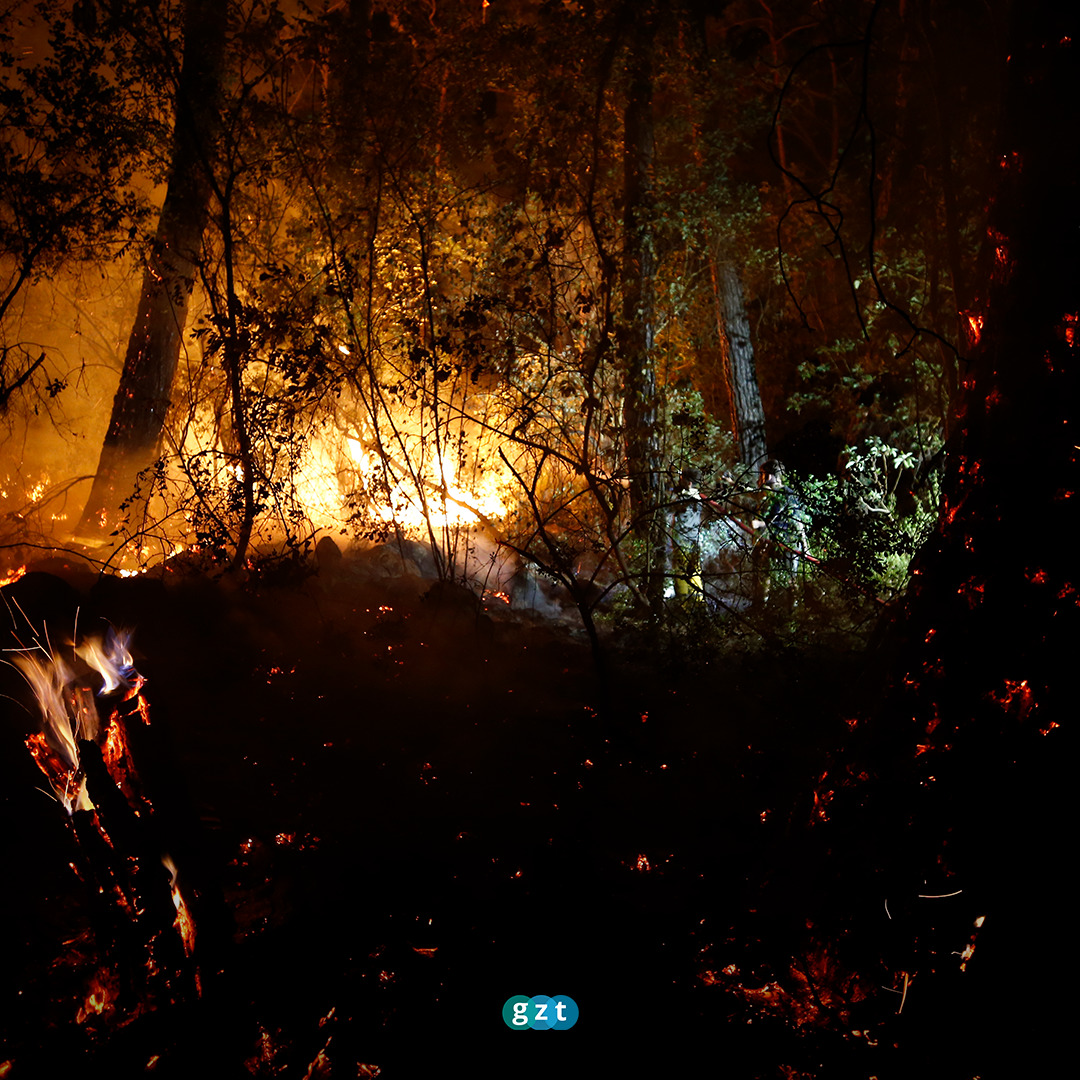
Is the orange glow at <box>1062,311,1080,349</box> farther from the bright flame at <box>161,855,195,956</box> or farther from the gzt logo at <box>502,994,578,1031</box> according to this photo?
the bright flame at <box>161,855,195,956</box>

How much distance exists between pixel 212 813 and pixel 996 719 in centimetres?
375

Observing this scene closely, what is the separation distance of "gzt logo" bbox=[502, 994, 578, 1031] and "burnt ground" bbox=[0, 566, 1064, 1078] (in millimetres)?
46

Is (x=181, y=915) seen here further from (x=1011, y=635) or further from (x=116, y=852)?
(x=1011, y=635)

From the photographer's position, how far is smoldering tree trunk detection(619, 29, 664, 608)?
729 centimetres

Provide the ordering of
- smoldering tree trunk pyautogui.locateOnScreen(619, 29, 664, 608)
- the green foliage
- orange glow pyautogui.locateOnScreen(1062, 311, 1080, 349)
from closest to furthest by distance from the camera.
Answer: orange glow pyautogui.locateOnScreen(1062, 311, 1080, 349), the green foliage, smoldering tree trunk pyautogui.locateOnScreen(619, 29, 664, 608)

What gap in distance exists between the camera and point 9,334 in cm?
1109

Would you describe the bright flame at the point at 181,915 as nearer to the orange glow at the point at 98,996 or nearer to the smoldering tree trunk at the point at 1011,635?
the orange glow at the point at 98,996

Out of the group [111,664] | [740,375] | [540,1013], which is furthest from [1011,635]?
[740,375]

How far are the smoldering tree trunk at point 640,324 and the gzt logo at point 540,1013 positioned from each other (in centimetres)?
448

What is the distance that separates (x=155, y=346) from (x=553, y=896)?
27.7 feet

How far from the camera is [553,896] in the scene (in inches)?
139

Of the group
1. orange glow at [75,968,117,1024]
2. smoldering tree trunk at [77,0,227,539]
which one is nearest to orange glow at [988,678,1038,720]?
orange glow at [75,968,117,1024]

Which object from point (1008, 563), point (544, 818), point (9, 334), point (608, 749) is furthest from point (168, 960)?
point (9, 334)

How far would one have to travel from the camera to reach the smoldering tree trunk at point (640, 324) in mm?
7289
